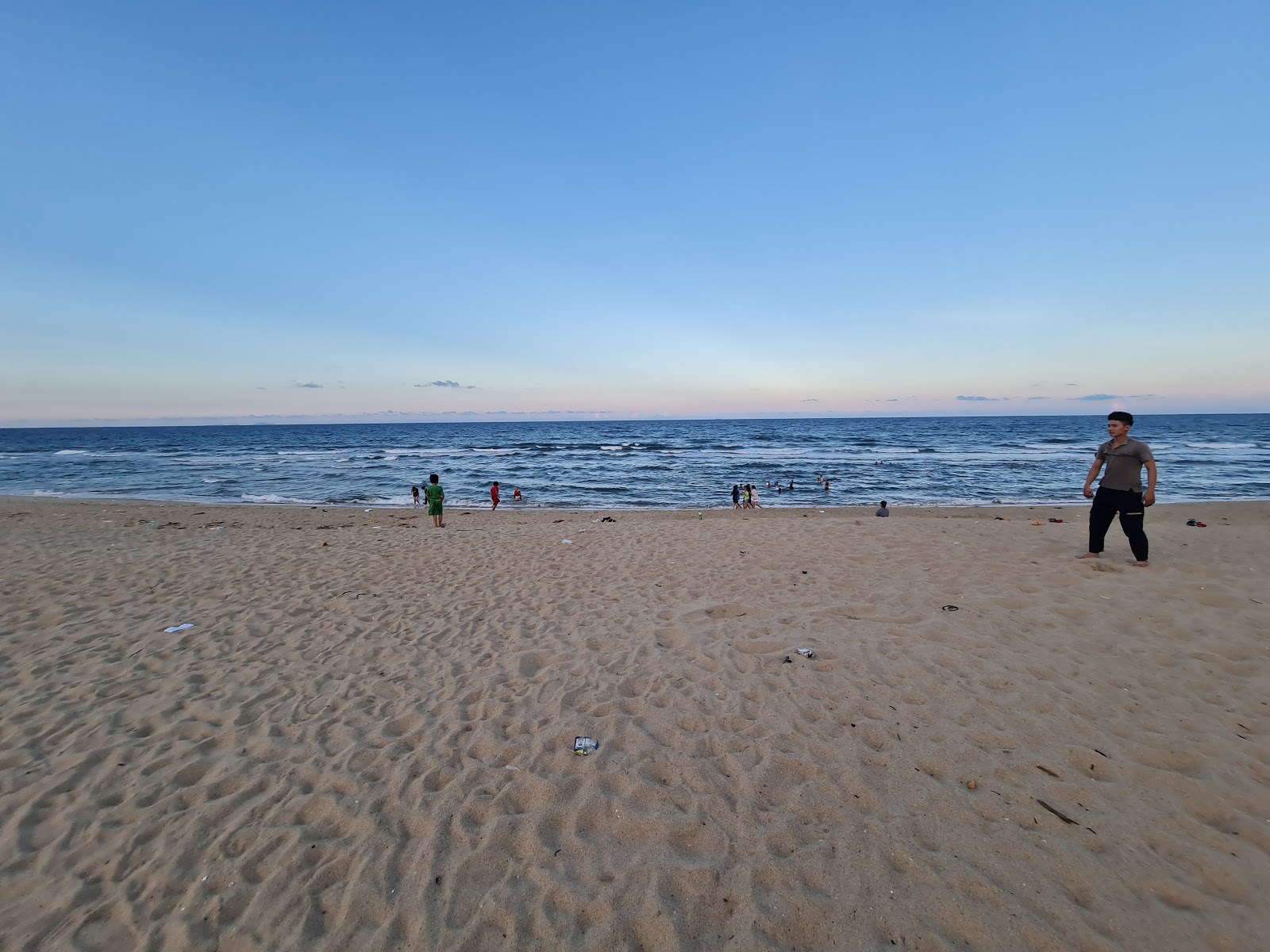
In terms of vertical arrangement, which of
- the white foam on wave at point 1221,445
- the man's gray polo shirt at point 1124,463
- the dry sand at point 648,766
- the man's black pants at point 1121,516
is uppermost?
the man's gray polo shirt at point 1124,463

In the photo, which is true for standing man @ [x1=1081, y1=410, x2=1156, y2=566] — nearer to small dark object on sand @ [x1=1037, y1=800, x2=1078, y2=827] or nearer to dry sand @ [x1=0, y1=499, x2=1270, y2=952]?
dry sand @ [x1=0, y1=499, x2=1270, y2=952]

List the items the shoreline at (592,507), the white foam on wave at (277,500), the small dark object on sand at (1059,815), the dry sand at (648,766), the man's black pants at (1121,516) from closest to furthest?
1. the dry sand at (648,766)
2. the small dark object on sand at (1059,815)
3. the man's black pants at (1121,516)
4. the shoreline at (592,507)
5. the white foam on wave at (277,500)

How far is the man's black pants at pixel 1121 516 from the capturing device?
7.23 metres

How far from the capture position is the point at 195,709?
4.27 meters

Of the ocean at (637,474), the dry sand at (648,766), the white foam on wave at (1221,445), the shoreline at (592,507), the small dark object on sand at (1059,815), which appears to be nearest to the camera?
the dry sand at (648,766)

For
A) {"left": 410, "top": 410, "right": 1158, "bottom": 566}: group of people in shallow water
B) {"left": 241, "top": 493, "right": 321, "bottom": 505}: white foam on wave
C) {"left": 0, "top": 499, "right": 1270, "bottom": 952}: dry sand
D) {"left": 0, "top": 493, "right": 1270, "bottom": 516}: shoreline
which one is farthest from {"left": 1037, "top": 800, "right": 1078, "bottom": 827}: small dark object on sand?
{"left": 241, "top": 493, "right": 321, "bottom": 505}: white foam on wave

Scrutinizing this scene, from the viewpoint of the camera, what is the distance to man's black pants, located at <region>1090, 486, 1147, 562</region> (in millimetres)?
7227

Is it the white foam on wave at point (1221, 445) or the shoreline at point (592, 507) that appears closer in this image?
the shoreline at point (592, 507)

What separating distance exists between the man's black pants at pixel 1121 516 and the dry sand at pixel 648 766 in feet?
2.29

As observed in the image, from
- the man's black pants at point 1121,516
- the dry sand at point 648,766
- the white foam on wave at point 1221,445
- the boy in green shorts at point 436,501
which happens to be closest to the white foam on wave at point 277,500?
the boy in green shorts at point 436,501

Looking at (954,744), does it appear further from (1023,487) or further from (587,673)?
(1023,487)

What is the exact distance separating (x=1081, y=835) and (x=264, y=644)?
6.77 metres

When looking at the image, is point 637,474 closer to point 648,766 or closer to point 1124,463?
point 1124,463

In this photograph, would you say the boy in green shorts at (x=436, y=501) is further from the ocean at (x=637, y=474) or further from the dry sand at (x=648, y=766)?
the dry sand at (x=648, y=766)
